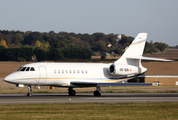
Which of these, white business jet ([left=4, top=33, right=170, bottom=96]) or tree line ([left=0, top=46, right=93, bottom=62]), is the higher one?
tree line ([left=0, top=46, right=93, bottom=62])

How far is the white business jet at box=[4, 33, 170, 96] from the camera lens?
32.8 m

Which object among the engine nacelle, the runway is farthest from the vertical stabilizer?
the runway

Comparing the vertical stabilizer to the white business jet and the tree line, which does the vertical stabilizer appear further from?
the tree line

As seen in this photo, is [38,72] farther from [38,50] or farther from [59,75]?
[38,50]

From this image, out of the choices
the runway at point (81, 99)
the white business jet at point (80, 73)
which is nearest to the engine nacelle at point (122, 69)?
the white business jet at point (80, 73)

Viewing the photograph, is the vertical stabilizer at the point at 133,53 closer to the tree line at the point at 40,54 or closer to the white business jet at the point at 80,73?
the white business jet at the point at 80,73

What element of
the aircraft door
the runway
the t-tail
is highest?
the t-tail

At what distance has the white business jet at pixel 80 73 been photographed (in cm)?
3281

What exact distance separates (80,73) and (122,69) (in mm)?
4985

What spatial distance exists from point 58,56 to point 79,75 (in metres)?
63.7

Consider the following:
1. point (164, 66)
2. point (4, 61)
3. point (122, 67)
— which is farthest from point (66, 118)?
point (4, 61)

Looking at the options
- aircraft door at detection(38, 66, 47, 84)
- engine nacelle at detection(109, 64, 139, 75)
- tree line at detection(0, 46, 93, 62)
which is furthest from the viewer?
tree line at detection(0, 46, 93, 62)

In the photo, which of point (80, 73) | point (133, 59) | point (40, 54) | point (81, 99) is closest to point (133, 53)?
point (133, 59)

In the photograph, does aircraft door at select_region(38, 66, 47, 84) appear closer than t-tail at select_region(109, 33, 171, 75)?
Yes
